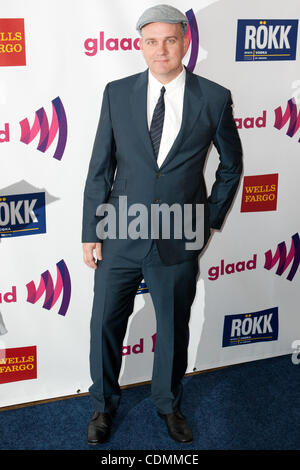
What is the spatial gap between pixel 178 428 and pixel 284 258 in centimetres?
115

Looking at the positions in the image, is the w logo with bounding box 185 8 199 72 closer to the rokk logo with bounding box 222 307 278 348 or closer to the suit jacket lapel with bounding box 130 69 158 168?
the suit jacket lapel with bounding box 130 69 158 168

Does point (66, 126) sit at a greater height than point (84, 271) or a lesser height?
greater

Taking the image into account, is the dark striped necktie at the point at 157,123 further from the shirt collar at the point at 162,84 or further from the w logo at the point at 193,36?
the w logo at the point at 193,36

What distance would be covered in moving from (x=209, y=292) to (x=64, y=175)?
Result: 1046 mm

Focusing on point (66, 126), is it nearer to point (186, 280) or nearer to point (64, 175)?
point (64, 175)

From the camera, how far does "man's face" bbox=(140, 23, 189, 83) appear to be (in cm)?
212

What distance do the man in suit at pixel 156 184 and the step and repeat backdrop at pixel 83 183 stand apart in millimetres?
287

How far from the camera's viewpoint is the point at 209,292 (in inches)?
120

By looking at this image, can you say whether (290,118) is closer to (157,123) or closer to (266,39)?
(266,39)

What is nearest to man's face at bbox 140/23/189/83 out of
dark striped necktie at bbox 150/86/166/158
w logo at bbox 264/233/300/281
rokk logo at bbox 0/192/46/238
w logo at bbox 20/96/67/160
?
dark striped necktie at bbox 150/86/166/158

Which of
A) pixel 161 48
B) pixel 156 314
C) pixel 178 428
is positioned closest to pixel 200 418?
pixel 178 428

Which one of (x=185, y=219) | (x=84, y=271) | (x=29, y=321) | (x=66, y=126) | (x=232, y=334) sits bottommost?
(x=232, y=334)

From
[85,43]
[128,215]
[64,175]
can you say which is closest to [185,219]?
[128,215]

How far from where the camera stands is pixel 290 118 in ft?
9.43
